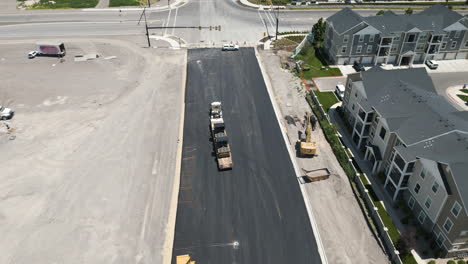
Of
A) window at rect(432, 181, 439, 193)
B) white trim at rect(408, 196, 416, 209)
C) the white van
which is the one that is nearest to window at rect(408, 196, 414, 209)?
white trim at rect(408, 196, 416, 209)

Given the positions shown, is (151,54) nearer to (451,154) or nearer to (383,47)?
(383,47)

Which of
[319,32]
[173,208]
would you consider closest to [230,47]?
[319,32]

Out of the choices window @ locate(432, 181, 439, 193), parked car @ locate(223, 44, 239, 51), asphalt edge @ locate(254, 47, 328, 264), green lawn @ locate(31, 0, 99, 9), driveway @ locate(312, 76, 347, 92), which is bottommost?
asphalt edge @ locate(254, 47, 328, 264)

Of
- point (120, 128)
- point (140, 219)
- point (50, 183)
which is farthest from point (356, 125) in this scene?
point (50, 183)

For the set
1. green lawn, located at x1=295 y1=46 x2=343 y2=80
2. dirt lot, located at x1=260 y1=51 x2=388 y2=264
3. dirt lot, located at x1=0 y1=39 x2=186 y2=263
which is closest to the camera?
dirt lot, located at x1=260 y1=51 x2=388 y2=264

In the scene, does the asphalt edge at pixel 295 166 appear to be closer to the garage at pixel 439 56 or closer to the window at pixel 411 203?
the window at pixel 411 203

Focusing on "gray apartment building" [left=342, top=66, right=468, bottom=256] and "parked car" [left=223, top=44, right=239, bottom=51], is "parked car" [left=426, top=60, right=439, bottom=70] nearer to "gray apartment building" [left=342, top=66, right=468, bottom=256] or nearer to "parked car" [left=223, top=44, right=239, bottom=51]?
"gray apartment building" [left=342, top=66, right=468, bottom=256]

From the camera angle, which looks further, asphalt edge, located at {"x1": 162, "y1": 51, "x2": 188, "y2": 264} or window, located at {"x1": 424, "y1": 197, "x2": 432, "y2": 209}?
window, located at {"x1": 424, "y1": 197, "x2": 432, "y2": 209}
